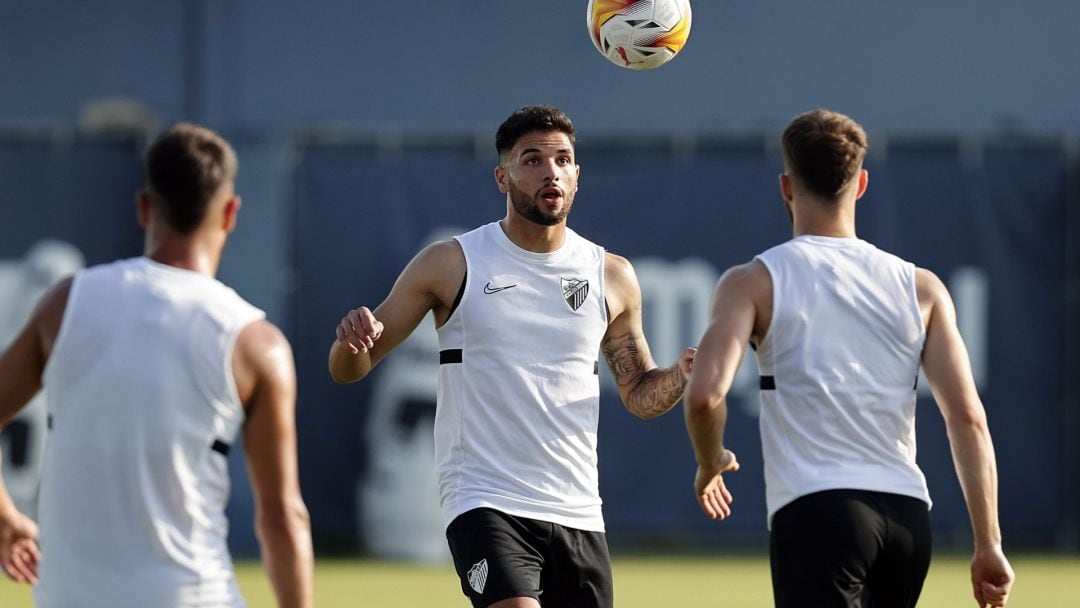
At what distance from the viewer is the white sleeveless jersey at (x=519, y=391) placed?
17.7 feet

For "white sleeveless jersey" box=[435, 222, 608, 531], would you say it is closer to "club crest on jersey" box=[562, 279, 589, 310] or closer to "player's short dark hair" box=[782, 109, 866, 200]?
"club crest on jersey" box=[562, 279, 589, 310]

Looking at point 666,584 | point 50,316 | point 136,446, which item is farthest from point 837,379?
point 666,584

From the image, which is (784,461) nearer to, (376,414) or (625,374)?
(625,374)

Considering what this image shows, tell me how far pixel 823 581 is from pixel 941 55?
370 inches

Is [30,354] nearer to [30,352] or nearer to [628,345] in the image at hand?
[30,352]

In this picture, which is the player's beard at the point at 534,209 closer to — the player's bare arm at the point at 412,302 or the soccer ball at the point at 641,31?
the player's bare arm at the point at 412,302

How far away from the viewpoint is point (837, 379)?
452cm

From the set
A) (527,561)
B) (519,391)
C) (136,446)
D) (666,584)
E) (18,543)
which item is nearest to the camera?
(136,446)

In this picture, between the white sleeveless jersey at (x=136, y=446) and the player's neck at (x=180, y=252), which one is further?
the player's neck at (x=180, y=252)

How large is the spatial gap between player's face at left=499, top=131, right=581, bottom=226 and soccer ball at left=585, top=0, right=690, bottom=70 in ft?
4.51

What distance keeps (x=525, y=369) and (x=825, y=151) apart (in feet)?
4.35

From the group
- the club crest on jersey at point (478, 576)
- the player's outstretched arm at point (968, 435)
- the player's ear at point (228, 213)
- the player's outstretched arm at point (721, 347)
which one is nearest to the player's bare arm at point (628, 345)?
the club crest on jersey at point (478, 576)

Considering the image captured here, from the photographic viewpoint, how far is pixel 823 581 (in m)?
4.37

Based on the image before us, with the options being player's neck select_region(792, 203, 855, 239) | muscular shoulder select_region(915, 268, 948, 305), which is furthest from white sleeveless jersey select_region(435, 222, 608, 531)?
muscular shoulder select_region(915, 268, 948, 305)
